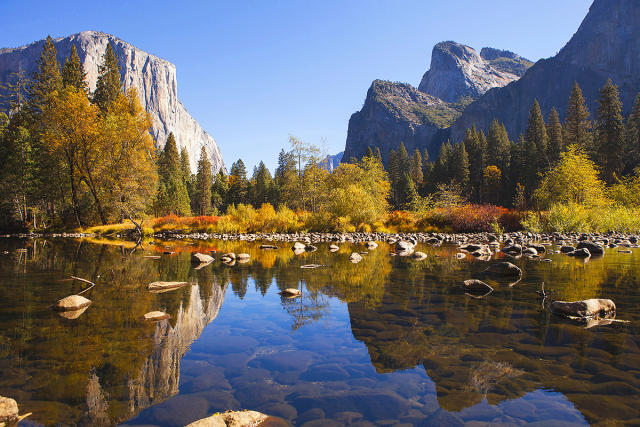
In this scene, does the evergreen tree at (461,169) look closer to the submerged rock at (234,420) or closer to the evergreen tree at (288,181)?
the evergreen tree at (288,181)

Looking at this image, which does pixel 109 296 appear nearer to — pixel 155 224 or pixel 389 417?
pixel 389 417

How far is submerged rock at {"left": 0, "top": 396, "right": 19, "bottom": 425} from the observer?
285 cm

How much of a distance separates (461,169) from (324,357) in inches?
2669

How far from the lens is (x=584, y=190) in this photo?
28.1 meters

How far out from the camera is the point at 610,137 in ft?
154

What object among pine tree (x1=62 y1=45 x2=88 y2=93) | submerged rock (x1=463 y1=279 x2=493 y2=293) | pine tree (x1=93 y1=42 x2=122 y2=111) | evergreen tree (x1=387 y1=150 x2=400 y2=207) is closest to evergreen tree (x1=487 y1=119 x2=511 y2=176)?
evergreen tree (x1=387 y1=150 x2=400 y2=207)

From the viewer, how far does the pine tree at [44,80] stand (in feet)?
122

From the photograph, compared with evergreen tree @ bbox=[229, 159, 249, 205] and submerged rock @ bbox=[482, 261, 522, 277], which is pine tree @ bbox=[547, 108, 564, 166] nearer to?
submerged rock @ bbox=[482, 261, 522, 277]

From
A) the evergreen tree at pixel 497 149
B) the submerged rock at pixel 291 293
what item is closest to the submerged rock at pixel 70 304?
the submerged rock at pixel 291 293

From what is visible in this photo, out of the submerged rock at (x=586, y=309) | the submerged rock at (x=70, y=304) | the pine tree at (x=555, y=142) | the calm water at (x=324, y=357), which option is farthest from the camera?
the pine tree at (x=555, y=142)

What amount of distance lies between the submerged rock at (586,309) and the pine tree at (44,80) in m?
47.5

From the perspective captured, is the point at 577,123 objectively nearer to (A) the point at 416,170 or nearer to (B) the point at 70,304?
(A) the point at 416,170

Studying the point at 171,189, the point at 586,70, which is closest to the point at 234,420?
the point at 171,189

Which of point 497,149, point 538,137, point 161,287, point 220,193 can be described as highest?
point 538,137
